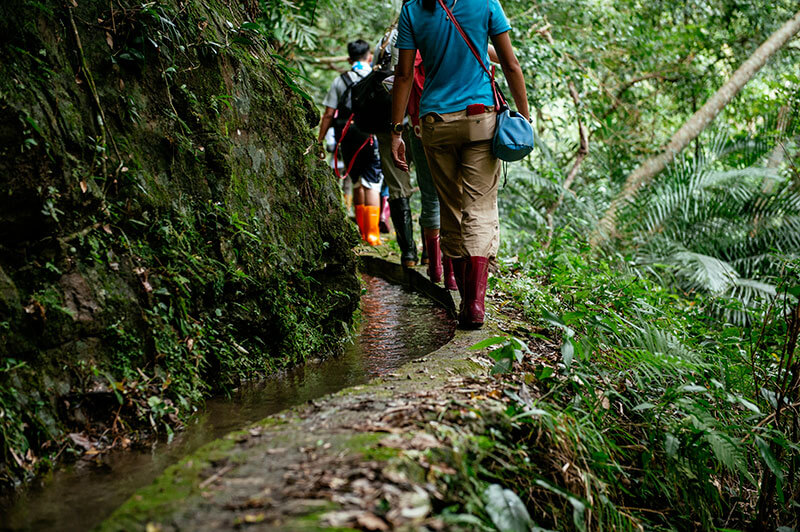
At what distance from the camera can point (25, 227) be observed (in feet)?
8.71

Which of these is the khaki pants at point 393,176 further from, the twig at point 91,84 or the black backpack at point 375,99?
the twig at point 91,84

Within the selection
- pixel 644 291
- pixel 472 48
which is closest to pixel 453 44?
pixel 472 48

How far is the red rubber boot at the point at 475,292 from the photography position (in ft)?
13.9

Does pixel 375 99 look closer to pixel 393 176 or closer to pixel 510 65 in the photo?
pixel 393 176

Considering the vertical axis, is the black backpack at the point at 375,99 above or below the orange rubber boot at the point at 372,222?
above

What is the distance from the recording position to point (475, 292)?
4.25 metres

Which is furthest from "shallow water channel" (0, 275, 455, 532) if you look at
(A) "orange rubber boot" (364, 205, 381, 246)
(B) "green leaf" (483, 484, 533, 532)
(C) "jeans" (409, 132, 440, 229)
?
(A) "orange rubber boot" (364, 205, 381, 246)

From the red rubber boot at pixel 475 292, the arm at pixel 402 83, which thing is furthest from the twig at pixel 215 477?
the arm at pixel 402 83

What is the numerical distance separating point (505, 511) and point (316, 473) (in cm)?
68

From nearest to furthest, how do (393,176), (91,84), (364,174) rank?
(91,84) → (393,176) → (364,174)

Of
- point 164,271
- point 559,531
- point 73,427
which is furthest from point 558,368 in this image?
point 73,427

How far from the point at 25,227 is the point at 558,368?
8.93 ft

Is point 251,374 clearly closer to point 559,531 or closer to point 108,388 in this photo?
point 108,388

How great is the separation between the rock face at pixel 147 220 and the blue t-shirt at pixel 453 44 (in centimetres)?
93
